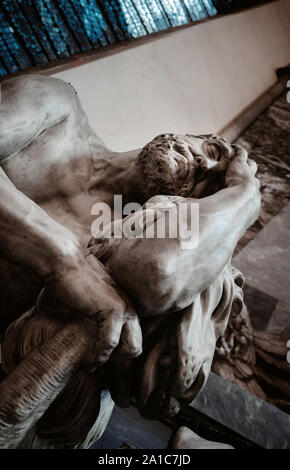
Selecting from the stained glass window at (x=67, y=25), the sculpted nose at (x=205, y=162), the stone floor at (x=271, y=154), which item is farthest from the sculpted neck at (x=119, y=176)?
the stone floor at (x=271, y=154)

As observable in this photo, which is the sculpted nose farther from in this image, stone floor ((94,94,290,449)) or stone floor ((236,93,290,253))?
stone floor ((236,93,290,253))

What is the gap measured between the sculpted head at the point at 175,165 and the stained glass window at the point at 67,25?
146 cm

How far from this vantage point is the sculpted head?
1.49 m

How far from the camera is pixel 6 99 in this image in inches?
52.8

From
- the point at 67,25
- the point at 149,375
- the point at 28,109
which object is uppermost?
the point at 67,25

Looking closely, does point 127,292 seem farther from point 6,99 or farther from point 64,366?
point 6,99

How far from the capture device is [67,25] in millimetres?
2941

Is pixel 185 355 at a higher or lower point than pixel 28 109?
lower

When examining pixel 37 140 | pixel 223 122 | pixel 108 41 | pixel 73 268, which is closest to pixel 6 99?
pixel 37 140

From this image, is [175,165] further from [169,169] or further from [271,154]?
[271,154]

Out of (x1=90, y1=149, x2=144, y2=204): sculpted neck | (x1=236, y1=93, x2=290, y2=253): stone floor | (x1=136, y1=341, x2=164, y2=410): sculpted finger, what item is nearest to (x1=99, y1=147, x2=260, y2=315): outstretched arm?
(x1=136, y1=341, x2=164, y2=410): sculpted finger

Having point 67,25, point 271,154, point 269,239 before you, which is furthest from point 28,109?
point 271,154

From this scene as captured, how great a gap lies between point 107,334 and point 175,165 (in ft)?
2.39

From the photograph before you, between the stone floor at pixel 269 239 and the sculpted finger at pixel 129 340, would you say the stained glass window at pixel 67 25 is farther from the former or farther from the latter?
the sculpted finger at pixel 129 340
